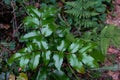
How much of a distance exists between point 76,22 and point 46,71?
3.64ft

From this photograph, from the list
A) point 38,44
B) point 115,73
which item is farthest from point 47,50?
point 115,73

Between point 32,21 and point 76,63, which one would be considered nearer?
point 76,63

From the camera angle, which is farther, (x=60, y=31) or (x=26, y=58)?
(x=60, y=31)

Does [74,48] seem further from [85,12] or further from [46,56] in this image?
[85,12]

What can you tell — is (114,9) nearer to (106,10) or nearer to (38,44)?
(106,10)

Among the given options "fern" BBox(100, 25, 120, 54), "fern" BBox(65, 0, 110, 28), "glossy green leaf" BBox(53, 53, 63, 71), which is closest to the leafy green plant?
"glossy green leaf" BBox(53, 53, 63, 71)

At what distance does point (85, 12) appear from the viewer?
10.3 feet

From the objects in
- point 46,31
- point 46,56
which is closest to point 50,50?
point 46,56

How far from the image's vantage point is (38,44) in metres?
2.06

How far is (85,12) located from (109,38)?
26.7 inches

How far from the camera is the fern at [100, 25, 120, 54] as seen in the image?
2536mm

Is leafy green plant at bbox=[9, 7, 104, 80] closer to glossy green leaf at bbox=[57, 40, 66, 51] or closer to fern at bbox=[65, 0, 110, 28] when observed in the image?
glossy green leaf at bbox=[57, 40, 66, 51]

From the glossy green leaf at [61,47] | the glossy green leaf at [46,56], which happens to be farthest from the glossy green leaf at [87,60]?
the glossy green leaf at [46,56]

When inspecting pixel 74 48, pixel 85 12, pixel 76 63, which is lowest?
pixel 76 63
